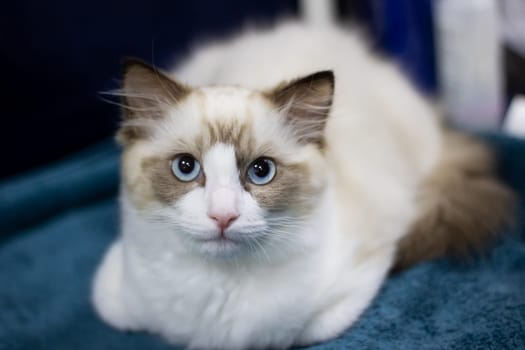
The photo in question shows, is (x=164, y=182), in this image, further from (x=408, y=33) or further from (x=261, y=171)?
(x=408, y=33)

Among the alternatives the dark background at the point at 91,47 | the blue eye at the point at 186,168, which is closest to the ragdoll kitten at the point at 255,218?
the blue eye at the point at 186,168

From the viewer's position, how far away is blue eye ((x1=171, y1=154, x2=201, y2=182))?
954mm

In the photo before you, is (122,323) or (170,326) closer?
(170,326)

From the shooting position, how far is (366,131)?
146cm

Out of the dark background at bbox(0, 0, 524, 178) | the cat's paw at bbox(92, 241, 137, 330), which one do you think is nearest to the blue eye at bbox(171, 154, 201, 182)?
the cat's paw at bbox(92, 241, 137, 330)

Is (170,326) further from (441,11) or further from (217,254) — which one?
(441,11)

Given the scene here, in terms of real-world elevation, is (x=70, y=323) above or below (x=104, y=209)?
below

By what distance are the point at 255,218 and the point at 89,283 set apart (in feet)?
2.53

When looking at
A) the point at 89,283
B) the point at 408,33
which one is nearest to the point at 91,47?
the point at 89,283

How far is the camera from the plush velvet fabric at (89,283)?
112cm

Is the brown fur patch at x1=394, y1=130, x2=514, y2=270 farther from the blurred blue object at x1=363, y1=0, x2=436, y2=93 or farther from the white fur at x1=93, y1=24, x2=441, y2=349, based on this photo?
the blurred blue object at x1=363, y1=0, x2=436, y2=93

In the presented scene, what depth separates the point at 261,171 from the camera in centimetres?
98

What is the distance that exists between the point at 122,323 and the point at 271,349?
0.37 metres

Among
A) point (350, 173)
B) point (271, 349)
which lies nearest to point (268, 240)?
point (271, 349)
